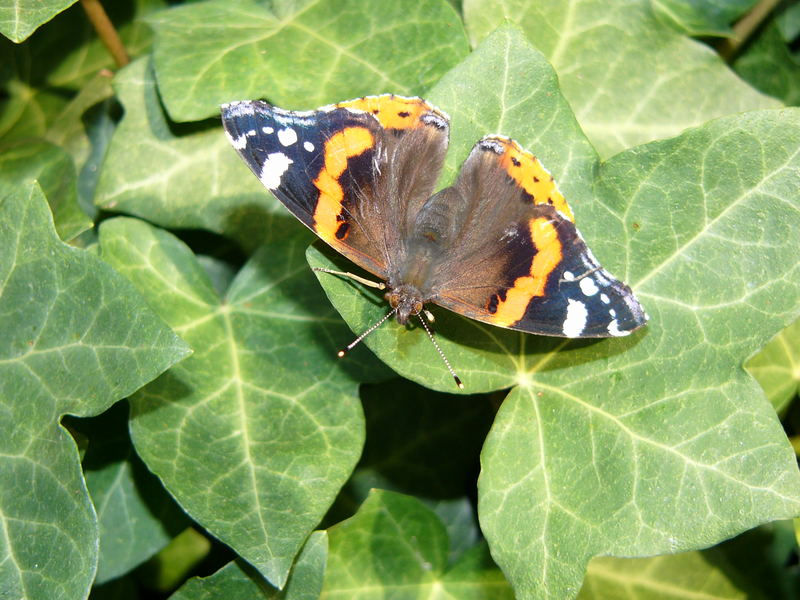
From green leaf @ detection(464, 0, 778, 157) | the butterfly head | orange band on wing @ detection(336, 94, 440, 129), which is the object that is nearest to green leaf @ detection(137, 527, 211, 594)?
the butterfly head

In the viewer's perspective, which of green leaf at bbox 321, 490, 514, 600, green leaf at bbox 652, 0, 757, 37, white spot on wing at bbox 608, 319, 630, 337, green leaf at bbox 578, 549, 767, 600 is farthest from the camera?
green leaf at bbox 652, 0, 757, 37

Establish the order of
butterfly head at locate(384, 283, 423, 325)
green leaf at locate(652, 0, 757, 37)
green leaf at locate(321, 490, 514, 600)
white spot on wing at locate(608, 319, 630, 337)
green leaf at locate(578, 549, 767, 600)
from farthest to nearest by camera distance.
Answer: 1. green leaf at locate(652, 0, 757, 37)
2. green leaf at locate(578, 549, 767, 600)
3. green leaf at locate(321, 490, 514, 600)
4. butterfly head at locate(384, 283, 423, 325)
5. white spot on wing at locate(608, 319, 630, 337)

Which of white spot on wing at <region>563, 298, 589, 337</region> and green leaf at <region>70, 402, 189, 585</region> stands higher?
white spot on wing at <region>563, 298, 589, 337</region>

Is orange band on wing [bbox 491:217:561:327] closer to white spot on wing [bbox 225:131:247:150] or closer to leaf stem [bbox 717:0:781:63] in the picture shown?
white spot on wing [bbox 225:131:247:150]

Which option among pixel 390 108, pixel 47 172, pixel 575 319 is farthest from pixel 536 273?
pixel 47 172

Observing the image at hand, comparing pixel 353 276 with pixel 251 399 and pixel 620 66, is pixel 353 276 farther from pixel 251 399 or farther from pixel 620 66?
pixel 620 66

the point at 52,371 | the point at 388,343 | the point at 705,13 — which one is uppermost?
the point at 705,13

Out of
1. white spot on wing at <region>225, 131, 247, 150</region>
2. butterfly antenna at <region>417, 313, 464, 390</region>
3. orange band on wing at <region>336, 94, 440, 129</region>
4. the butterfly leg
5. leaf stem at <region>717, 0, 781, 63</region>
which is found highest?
leaf stem at <region>717, 0, 781, 63</region>

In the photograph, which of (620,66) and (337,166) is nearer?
(337,166)
